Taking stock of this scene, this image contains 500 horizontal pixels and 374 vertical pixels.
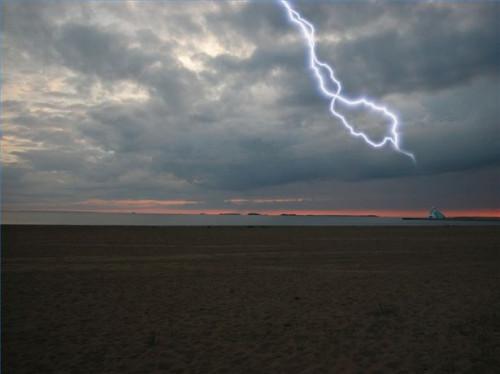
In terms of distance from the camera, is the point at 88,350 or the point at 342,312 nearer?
the point at 88,350

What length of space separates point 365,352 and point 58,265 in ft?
52.4

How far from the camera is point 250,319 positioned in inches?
344

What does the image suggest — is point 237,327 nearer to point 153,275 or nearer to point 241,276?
point 241,276

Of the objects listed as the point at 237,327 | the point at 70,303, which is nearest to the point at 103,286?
the point at 70,303

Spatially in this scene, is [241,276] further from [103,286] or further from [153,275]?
[103,286]

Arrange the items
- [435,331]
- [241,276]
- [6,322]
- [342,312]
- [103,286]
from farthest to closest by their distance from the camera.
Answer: [241,276]
[103,286]
[342,312]
[6,322]
[435,331]

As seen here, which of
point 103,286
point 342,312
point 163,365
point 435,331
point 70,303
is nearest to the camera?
point 163,365

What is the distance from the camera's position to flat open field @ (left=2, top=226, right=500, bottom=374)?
633 cm

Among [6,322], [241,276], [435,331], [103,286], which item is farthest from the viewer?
[241,276]

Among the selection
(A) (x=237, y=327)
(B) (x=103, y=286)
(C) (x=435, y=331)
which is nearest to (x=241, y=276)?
(B) (x=103, y=286)

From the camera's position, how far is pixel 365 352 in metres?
6.70

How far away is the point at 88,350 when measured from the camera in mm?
6824

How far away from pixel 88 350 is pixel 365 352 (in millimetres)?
5536

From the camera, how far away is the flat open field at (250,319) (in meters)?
6.33
